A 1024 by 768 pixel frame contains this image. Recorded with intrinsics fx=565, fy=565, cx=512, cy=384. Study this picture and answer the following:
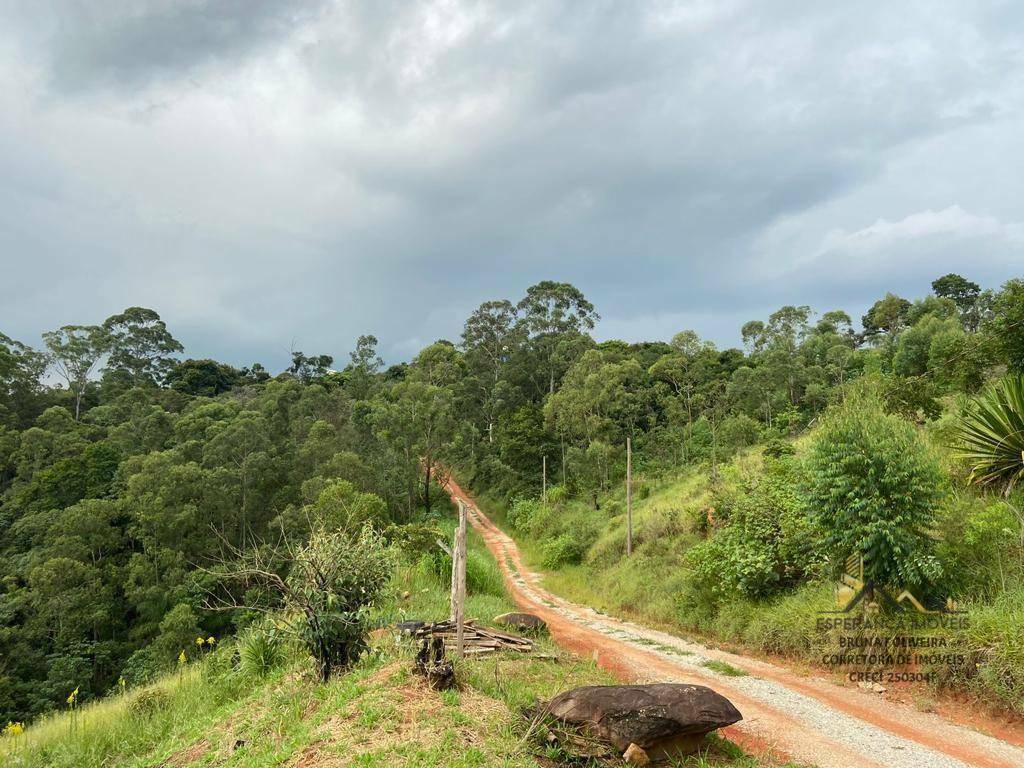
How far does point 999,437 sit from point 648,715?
830cm

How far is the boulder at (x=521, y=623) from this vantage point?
10.5m

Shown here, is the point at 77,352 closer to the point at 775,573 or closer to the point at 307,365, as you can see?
the point at 307,365

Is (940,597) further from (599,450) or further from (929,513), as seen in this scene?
(599,450)

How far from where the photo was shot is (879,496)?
27.7 ft

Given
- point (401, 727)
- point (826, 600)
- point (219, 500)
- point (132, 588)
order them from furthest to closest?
point (219, 500) → point (132, 588) → point (826, 600) → point (401, 727)

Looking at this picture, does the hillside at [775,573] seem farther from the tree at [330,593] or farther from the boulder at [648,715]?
the tree at [330,593]

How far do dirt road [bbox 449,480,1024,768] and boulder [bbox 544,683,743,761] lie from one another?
3.15 ft

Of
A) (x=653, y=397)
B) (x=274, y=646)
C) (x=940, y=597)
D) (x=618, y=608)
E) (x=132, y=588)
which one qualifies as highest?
(x=653, y=397)

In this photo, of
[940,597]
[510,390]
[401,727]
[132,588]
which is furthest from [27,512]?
[940,597]

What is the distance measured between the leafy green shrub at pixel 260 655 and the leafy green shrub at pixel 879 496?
843 centimetres

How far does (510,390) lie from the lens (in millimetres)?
48562

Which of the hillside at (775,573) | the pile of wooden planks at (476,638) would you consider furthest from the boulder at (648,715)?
the hillside at (775,573)

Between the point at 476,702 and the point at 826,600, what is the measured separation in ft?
23.7

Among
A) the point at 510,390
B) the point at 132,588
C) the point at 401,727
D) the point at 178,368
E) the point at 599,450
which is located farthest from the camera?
the point at 178,368
